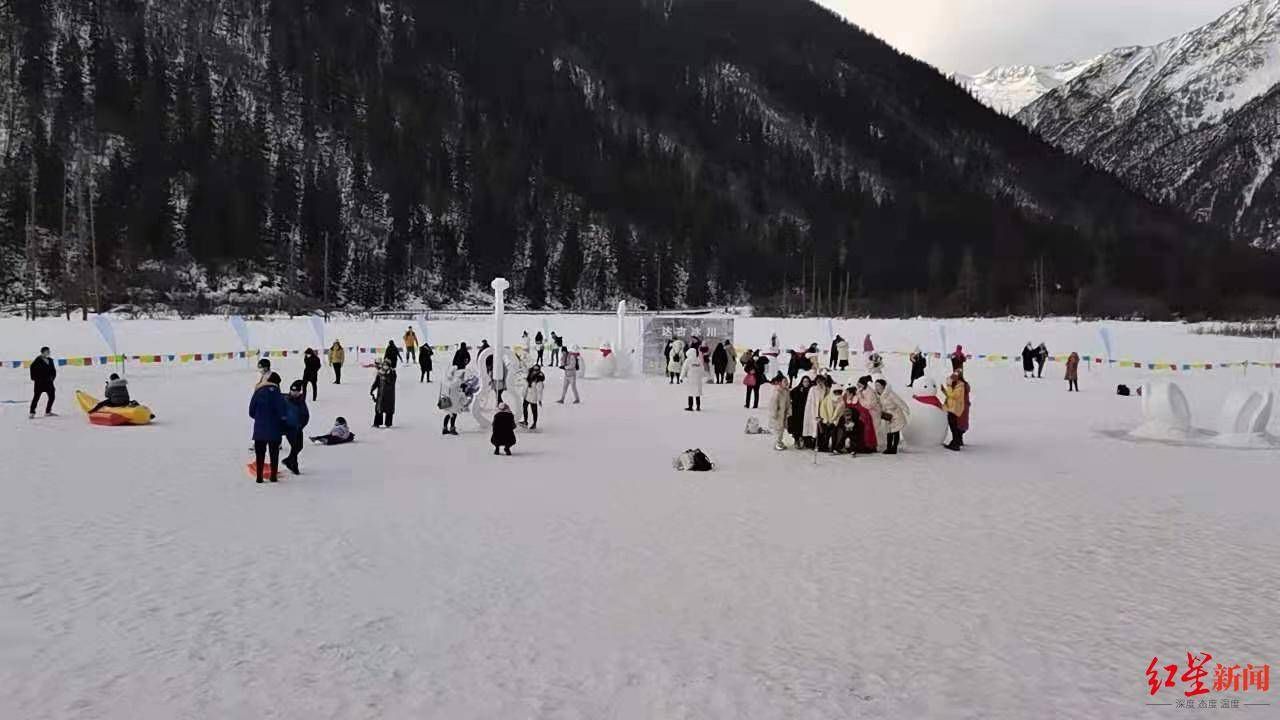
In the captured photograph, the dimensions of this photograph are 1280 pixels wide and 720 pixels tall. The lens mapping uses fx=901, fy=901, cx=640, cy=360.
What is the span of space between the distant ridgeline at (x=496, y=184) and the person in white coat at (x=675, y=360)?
49.7m

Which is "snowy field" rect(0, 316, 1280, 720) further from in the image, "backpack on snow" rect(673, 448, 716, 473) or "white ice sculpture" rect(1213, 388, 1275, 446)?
"white ice sculpture" rect(1213, 388, 1275, 446)

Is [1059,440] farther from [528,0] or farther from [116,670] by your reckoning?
[528,0]

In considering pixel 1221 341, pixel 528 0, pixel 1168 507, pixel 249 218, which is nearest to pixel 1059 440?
pixel 1168 507

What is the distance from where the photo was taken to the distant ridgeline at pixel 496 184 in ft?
280

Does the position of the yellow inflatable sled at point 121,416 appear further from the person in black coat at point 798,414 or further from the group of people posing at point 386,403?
the person in black coat at point 798,414

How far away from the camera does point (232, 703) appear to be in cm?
478

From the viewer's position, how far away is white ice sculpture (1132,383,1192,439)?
16.3 m

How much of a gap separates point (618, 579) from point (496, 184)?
109489 millimetres

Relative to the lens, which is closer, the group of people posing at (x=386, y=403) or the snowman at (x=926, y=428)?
the group of people posing at (x=386, y=403)

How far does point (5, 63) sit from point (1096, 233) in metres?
136

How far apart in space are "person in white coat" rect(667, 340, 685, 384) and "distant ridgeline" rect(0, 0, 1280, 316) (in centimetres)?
4974

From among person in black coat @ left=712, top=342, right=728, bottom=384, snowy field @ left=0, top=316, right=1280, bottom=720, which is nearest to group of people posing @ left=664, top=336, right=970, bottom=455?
snowy field @ left=0, top=316, right=1280, bottom=720

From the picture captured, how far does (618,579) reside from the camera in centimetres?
714

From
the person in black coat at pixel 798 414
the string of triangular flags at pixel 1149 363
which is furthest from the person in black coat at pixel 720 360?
the person in black coat at pixel 798 414
